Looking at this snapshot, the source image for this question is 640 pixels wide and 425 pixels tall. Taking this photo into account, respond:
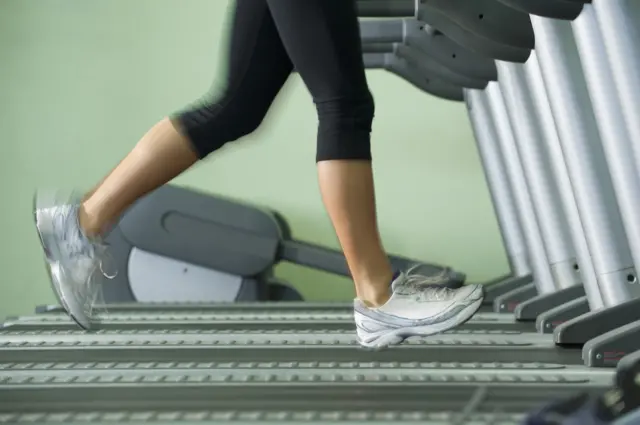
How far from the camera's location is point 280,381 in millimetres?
1526

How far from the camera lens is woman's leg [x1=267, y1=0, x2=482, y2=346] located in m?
1.40

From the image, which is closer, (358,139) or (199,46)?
(358,139)

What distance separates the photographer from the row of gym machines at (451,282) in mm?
1385

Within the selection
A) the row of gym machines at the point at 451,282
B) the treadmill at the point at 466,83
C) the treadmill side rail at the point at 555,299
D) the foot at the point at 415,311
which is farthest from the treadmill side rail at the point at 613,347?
the treadmill side rail at the point at 555,299

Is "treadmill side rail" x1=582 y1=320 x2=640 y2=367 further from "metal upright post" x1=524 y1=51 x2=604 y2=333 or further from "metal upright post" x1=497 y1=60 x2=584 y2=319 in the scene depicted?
"metal upright post" x1=497 y1=60 x2=584 y2=319

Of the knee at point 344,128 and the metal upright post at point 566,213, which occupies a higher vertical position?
the knee at point 344,128

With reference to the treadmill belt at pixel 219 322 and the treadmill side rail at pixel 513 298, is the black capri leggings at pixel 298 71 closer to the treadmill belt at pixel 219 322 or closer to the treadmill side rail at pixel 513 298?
the treadmill belt at pixel 219 322

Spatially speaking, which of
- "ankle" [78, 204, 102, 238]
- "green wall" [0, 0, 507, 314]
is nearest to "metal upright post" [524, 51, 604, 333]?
"ankle" [78, 204, 102, 238]

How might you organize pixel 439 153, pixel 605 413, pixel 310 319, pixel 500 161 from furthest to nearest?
pixel 439 153 → pixel 500 161 → pixel 310 319 → pixel 605 413

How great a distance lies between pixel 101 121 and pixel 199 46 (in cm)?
57

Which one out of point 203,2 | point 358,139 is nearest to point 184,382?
point 358,139

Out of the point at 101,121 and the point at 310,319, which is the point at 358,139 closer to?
the point at 310,319

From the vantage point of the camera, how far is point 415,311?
59.9 inches

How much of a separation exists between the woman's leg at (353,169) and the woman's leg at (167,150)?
17 cm
